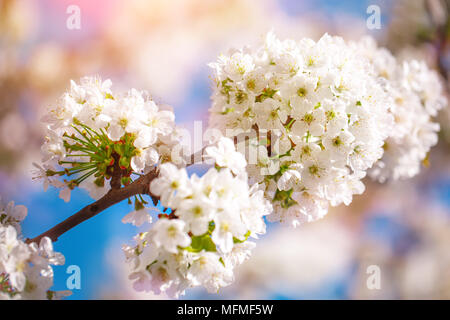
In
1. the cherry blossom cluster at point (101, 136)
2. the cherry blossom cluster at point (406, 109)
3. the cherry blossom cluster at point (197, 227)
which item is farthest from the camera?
the cherry blossom cluster at point (406, 109)

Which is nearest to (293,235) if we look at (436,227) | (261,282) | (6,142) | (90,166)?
(261,282)

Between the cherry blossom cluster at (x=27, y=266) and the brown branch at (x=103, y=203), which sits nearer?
the cherry blossom cluster at (x=27, y=266)

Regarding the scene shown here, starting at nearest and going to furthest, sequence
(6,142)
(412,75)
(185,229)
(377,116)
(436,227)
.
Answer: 1. (185,229)
2. (377,116)
3. (412,75)
4. (6,142)
5. (436,227)

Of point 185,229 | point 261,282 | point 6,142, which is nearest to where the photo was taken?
point 185,229

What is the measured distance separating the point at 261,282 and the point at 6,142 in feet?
6.25

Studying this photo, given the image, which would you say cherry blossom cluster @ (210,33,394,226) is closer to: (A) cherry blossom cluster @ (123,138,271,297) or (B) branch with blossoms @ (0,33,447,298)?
(B) branch with blossoms @ (0,33,447,298)

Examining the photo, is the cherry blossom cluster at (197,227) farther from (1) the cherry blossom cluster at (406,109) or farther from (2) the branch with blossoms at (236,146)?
(1) the cherry blossom cluster at (406,109)

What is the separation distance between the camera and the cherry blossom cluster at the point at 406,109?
58.8 inches

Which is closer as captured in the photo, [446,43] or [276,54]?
[276,54]

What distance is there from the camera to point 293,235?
298 centimetres

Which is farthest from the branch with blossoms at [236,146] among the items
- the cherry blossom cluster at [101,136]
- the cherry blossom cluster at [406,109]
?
the cherry blossom cluster at [406,109]

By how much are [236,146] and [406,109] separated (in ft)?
2.74
